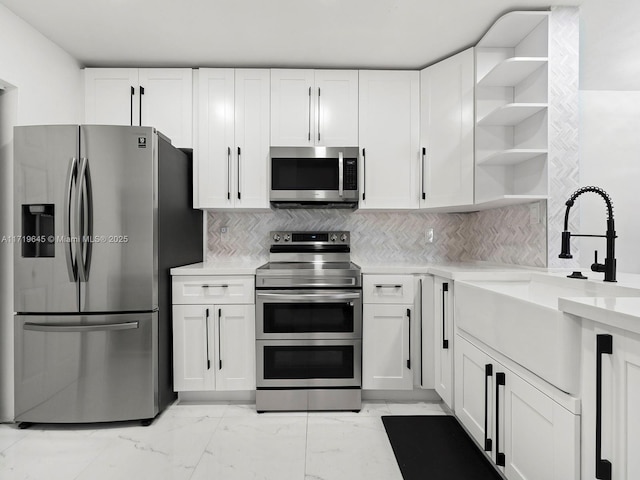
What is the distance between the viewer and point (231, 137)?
2.74 m

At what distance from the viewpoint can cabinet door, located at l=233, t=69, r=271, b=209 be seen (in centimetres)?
273

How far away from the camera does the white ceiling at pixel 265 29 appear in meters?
2.06

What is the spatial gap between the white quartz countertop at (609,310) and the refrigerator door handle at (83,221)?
236cm

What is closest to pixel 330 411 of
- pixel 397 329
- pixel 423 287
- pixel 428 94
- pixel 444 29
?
pixel 397 329

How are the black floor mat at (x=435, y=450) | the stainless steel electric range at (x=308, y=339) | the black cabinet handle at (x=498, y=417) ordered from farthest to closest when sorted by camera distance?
the stainless steel electric range at (x=308, y=339), the black floor mat at (x=435, y=450), the black cabinet handle at (x=498, y=417)

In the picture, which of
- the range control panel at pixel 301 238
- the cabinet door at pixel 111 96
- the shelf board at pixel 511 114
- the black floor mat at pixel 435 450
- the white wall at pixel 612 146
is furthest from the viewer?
the range control panel at pixel 301 238

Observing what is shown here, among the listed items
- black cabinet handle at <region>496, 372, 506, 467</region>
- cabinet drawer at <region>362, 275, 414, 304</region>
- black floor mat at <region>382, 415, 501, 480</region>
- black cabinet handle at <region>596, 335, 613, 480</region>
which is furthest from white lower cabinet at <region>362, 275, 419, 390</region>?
black cabinet handle at <region>596, 335, 613, 480</region>

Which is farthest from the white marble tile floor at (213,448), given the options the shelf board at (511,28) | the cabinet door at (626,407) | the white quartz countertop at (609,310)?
the shelf board at (511,28)

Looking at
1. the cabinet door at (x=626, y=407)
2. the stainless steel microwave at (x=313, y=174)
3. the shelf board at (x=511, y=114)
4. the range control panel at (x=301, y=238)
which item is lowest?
the cabinet door at (x=626, y=407)

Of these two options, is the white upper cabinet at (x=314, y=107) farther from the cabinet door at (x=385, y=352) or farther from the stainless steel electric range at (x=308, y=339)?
the cabinet door at (x=385, y=352)

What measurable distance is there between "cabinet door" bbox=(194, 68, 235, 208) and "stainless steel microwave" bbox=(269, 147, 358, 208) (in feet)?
1.22

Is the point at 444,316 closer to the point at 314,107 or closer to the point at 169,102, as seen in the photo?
the point at 314,107

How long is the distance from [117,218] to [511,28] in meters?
2.69

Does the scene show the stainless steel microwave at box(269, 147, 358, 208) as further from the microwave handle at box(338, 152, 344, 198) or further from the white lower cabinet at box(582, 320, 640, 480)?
the white lower cabinet at box(582, 320, 640, 480)
